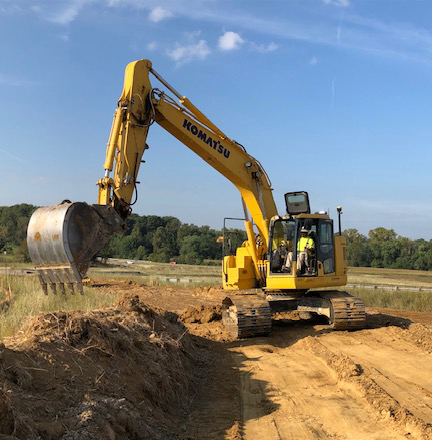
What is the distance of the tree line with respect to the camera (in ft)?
195

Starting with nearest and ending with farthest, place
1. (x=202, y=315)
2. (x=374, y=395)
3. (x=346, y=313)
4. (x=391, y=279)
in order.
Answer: (x=374, y=395)
(x=346, y=313)
(x=202, y=315)
(x=391, y=279)

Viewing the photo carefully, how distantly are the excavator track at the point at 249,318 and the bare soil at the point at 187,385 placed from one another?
858 millimetres

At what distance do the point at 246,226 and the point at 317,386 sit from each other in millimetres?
6196

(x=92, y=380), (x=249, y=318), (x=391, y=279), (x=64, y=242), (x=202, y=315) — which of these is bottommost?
(x=391, y=279)

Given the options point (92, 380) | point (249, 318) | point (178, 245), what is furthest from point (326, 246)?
point (178, 245)

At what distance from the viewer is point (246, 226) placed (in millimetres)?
13359

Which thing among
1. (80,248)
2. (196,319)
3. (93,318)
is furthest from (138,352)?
(196,319)

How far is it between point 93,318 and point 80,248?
1.88 metres

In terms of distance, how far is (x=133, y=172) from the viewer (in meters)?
10.6

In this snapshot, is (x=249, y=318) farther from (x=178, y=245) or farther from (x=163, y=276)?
(x=178, y=245)

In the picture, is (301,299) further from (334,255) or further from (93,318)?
(93,318)

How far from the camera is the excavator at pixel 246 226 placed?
8828 mm

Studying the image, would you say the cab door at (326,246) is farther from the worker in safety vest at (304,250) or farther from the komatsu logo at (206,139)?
the komatsu logo at (206,139)

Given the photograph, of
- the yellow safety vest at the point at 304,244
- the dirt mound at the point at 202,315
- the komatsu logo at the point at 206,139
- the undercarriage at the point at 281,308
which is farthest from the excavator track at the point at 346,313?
the komatsu logo at the point at 206,139
